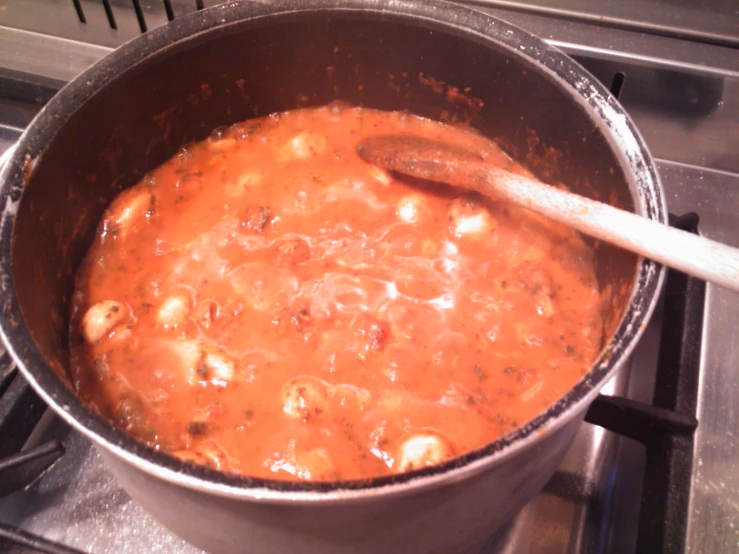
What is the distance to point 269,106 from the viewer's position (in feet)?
4.63

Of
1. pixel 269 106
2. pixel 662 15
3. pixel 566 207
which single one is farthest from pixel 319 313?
pixel 662 15

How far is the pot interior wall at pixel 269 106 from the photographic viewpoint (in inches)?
39.2

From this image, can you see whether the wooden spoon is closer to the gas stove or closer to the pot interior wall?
the pot interior wall

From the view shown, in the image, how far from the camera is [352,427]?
3.14 feet

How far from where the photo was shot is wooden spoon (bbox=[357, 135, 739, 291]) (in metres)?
0.76

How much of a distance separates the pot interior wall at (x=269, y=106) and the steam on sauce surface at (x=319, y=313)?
0.07 metres

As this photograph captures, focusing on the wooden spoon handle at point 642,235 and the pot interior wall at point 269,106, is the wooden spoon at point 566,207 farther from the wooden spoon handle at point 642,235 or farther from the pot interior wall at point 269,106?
the pot interior wall at point 269,106

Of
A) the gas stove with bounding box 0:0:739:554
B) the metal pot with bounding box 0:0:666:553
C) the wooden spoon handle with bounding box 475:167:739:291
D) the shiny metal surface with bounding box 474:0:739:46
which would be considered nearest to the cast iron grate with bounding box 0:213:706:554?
the gas stove with bounding box 0:0:739:554

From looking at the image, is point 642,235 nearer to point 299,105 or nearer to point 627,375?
point 627,375

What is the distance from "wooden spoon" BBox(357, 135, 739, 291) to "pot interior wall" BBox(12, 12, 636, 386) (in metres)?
0.10

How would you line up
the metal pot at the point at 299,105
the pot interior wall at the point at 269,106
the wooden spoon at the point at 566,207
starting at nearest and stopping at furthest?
the metal pot at the point at 299,105 < the wooden spoon at the point at 566,207 < the pot interior wall at the point at 269,106

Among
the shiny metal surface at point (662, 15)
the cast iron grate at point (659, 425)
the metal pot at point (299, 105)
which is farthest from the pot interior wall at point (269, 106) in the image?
the shiny metal surface at point (662, 15)

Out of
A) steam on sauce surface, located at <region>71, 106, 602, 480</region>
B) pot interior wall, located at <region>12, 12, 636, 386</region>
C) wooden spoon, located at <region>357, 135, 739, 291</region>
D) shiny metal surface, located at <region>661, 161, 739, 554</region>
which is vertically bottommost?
shiny metal surface, located at <region>661, 161, 739, 554</region>

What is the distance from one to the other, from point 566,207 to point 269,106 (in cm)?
78
